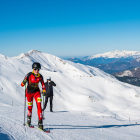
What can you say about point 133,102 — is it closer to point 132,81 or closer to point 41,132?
point 41,132

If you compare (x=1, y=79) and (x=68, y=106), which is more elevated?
(x=1, y=79)

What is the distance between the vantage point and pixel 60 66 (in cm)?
6712

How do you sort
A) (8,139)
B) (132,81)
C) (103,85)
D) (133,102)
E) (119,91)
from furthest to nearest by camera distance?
(132,81) → (103,85) → (119,91) → (133,102) → (8,139)

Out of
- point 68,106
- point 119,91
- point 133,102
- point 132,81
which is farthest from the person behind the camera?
point 132,81

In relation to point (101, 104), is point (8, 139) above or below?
above

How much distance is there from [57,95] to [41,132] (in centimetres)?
2031

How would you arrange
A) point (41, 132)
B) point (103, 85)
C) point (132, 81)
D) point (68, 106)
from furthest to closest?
point (132, 81) → point (103, 85) → point (68, 106) → point (41, 132)

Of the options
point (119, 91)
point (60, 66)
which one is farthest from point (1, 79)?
point (60, 66)

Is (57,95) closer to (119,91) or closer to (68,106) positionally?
(68,106)

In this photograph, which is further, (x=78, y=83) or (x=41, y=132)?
(x=78, y=83)

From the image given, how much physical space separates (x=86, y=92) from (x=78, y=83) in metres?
4.72

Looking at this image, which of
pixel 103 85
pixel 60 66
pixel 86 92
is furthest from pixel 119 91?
pixel 60 66

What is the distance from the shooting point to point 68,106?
2330 cm

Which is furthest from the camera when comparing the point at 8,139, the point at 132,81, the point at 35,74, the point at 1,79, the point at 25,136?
the point at 132,81
